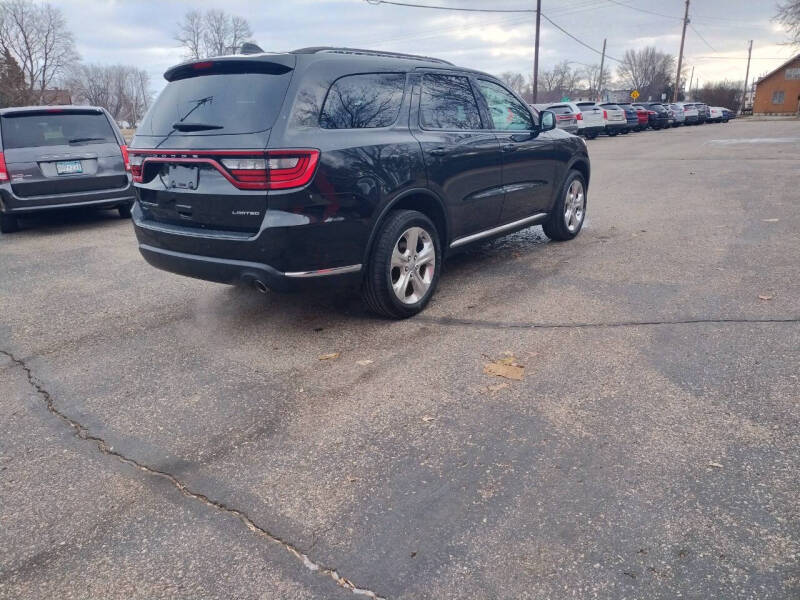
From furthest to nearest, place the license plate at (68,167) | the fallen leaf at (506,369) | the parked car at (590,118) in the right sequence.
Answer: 1. the parked car at (590,118)
2. the license plate at (68,167)
3. the fallen leaf at (506,369)

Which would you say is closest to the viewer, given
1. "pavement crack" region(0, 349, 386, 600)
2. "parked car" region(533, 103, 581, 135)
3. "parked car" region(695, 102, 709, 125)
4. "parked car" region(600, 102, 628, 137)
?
"pavement crack" region(0, 349, 386, 600)

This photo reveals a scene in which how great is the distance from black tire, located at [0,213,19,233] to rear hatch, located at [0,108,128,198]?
0.72 m

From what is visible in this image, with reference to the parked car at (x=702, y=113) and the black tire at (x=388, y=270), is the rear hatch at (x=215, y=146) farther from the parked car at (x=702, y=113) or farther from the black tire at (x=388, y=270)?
the parked car at (x=702, y=113)

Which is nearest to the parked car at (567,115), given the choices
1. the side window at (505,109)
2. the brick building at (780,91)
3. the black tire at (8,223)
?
the side window at (505,109)

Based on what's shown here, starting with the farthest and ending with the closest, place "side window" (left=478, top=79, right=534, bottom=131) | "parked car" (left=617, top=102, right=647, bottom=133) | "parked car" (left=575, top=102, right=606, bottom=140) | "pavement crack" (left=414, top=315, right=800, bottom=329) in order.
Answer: "parked car" (left=617, top=102, right=647, bottom=133), "parked car" (left=575, top=102, right=606, bottom=140), "side window" (left=478, top=79, right=534, bottom=131), "pavement crack" (left=414, top=315, right=800, bottom=329)

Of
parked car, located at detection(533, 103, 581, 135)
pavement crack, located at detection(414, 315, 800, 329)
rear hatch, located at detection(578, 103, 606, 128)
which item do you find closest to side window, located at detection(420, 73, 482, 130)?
pavement crack, located at detection(414, 315, 800, 329)

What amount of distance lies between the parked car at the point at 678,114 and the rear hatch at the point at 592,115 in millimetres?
16872

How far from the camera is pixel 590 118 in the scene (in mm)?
28969

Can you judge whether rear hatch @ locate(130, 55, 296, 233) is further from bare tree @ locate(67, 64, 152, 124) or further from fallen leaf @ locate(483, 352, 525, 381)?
bare tree @ locate(67, 64, 152, 124)

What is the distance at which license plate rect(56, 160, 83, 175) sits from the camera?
8.16 m

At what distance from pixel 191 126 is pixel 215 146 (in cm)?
37

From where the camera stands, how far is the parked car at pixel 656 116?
1532 inches

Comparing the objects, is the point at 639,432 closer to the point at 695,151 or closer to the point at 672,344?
the point at 672,344

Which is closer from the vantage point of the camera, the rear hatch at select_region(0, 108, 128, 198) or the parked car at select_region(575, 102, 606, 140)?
the rear hatch at select_region(0, 108, 128, 198)
